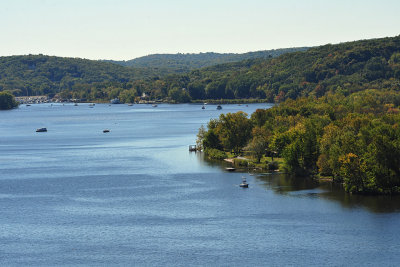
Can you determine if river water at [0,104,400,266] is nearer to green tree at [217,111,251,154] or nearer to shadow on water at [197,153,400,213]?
shadow on water at [197,153,400,213]

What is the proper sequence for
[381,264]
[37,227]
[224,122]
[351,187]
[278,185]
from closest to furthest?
1. [381,264]
2. [37,227]
3. [351,187]
4. [278,185]
5. [224,122]

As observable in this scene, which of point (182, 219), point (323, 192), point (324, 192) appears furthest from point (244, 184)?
point (182, 219)

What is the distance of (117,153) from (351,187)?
67.1 metres

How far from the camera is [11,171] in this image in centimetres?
11062

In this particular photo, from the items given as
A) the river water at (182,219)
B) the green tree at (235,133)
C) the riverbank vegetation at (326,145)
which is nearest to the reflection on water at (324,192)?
the river water at (182,219)

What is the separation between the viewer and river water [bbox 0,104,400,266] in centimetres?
6028

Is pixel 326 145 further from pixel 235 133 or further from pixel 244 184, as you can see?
pixel 235 133

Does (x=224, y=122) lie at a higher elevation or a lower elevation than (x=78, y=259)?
higher

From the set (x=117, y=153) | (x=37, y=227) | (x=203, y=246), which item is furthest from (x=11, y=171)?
(x=203, y=246)

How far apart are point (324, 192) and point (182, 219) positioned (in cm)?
2407

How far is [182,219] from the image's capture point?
73.5 meters

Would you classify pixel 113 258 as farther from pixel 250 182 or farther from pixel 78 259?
pixel 250 182

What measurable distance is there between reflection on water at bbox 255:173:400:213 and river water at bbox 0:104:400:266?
0.48 feet

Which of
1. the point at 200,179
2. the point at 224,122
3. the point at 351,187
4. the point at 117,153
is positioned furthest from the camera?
the point at 117,153
